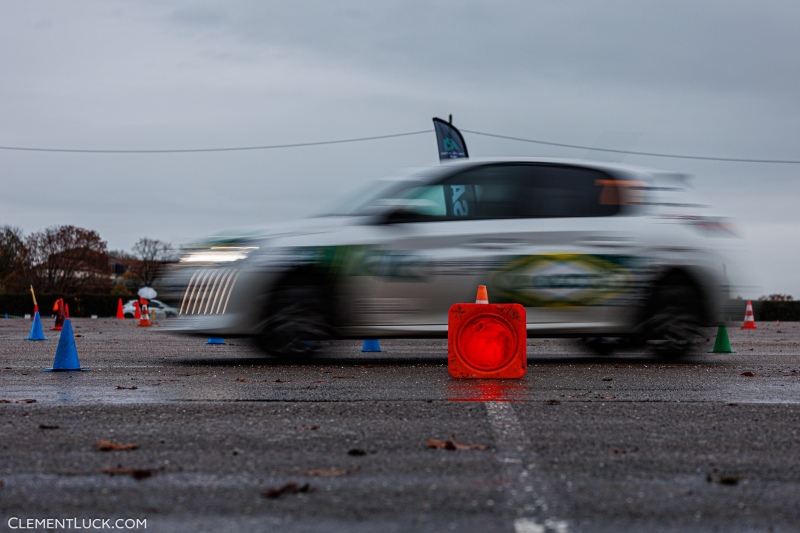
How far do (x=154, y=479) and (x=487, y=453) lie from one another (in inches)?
53.8

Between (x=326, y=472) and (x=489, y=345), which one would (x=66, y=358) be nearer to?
(x=489, y=345)

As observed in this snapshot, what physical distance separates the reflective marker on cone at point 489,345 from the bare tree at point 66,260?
247 ft

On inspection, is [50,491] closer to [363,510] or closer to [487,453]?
[363,510]

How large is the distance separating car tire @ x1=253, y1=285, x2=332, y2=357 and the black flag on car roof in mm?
18126

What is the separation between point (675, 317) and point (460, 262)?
87.8 inches

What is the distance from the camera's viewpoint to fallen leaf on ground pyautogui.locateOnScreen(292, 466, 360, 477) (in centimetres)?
371

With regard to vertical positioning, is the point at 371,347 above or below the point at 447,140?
below

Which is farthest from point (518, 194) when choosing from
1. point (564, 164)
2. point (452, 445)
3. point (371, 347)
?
point (452, 445)

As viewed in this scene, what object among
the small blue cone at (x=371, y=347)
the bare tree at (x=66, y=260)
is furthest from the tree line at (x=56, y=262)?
the small blue cone at (x=371, y=347)

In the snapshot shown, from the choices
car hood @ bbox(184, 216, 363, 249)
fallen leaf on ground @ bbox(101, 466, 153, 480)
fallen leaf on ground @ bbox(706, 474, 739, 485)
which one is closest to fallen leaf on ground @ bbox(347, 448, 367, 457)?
fallen leaf on ground @ bbox(101, 466, 153, 480)

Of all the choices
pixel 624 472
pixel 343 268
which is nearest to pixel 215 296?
pixel 343 268

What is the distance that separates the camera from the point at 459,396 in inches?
246

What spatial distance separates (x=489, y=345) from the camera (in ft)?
25.1

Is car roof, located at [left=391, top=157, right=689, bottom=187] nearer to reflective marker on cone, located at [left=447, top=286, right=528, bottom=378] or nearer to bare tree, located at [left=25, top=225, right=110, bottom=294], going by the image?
reflective marker on cone, located at [left=447, top=286, right=528, bottom=378]
